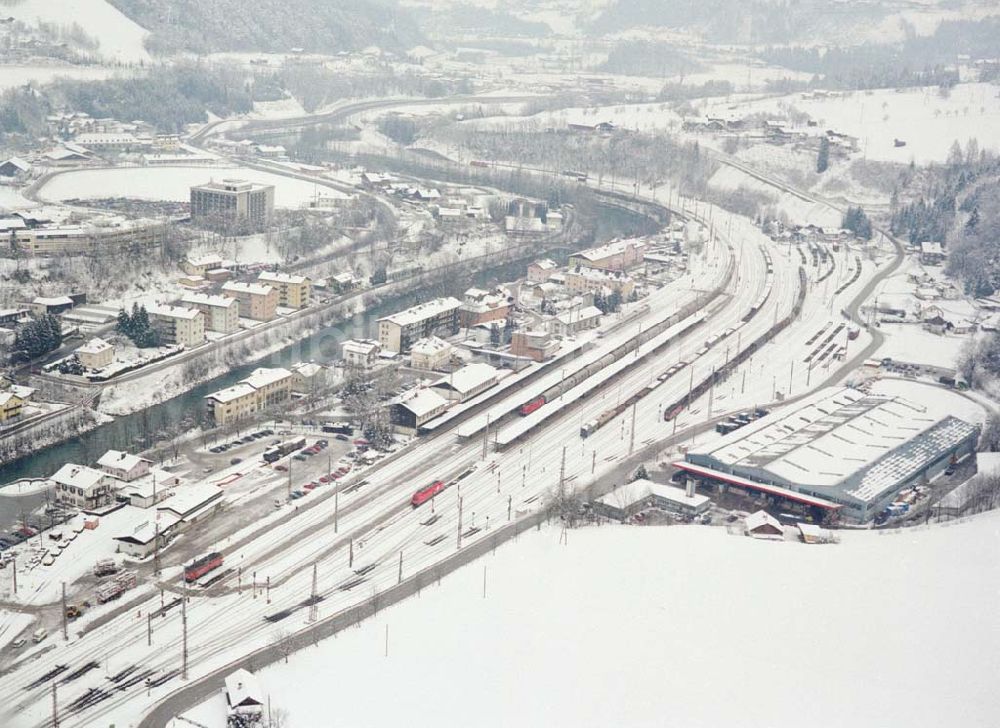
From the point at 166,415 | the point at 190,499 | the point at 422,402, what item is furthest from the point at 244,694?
the point at 166,415

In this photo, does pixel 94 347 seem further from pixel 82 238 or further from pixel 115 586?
pixel 115 586

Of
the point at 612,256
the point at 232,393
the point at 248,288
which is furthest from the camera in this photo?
the point at 612,256

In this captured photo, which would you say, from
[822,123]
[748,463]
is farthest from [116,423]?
[822,123]

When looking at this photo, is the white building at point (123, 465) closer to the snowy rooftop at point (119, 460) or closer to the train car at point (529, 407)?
the snowy rooftop at point (119, 460)

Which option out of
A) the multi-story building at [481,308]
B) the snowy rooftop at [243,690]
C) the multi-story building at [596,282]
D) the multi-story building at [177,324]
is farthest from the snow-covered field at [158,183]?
the snowy rooftop at [243,690]

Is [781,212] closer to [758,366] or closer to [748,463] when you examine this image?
[758,366]

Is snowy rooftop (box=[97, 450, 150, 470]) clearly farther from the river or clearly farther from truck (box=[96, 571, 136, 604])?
truck (box=[96, 571, 136, 604])

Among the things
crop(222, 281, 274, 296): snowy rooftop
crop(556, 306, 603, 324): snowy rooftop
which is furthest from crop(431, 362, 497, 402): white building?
crop(222, 281, 274, 296): snowy rooftop
